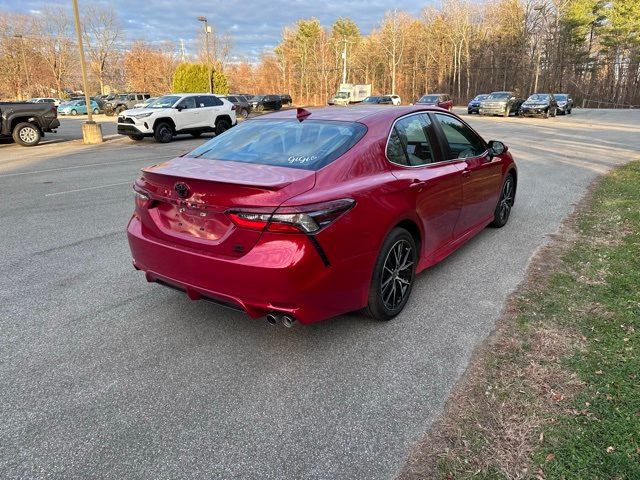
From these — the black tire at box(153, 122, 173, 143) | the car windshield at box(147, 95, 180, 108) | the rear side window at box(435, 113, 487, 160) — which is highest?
the car windshield at box(147, 95, 180, 108)

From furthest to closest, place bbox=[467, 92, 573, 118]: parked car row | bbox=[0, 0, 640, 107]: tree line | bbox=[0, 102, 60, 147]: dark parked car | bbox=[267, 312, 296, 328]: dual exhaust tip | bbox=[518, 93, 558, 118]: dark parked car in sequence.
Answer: bbox=[0, 0, 640, 107]: tree line, bbox=[467, 92, 573, 118]: parked car row, bbox=[518, 93, 558, 118]: dark parked car, bbox=[0, 102, 60, 147]: dark parked car, bbox=[267, 312, 296, 328]: dual exhaust tip

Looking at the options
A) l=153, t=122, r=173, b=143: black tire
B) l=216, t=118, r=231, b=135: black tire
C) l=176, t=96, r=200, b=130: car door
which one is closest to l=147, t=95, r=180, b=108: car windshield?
l=176, t=96, r=200, b=130: car door

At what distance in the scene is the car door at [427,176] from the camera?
12.0ft

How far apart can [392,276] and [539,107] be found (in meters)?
32.5

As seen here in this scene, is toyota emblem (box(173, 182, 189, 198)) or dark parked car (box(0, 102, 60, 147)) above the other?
dark parked car (box(0, 102, 60, 147))

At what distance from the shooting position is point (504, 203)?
19.9 ft

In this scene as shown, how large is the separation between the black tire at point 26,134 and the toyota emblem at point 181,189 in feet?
56.2

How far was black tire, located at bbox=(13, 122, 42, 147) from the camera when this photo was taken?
16.7 m

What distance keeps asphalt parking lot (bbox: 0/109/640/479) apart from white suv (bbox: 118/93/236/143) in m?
14.0

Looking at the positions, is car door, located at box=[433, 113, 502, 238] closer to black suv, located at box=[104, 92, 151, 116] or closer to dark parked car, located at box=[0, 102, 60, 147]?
dark parked car, located at box=[0, 102, 60, 147]

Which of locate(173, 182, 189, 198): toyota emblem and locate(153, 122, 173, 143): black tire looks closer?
locate(173, 182, 189, 198): toyota emblem

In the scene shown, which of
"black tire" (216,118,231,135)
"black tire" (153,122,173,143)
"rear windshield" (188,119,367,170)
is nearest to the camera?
"rear windshield" (188,119,367,170)

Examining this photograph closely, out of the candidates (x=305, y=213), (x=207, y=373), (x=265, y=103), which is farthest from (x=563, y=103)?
(x=207, y=373)

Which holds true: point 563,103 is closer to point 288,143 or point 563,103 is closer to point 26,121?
point 26,121
